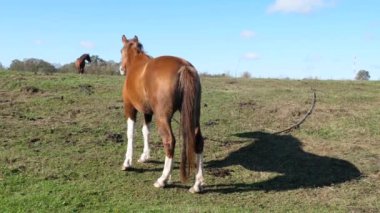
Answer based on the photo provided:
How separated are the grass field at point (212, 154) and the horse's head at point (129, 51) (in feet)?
5.14

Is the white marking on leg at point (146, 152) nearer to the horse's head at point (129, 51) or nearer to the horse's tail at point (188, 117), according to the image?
the horse's head at point (129, 51)

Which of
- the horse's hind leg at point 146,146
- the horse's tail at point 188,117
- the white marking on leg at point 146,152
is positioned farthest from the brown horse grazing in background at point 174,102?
the white marking on leg at point 146,152

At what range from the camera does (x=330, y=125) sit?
10.6 metres

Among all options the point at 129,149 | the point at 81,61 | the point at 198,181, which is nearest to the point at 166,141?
the point at 198,181

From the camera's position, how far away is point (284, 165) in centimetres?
854

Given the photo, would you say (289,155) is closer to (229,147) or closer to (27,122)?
(229,147)

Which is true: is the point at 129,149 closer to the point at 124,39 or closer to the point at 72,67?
the point at 124,39

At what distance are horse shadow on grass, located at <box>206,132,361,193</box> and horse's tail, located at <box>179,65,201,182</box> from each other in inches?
25.8

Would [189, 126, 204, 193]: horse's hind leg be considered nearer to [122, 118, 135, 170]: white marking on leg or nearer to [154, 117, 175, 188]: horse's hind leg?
[154, 117, 175, 188]: horse's hind leg

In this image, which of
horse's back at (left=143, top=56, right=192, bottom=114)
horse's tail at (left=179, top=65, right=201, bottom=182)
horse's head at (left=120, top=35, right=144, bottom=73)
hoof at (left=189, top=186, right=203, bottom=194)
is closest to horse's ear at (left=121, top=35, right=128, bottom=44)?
horse's head at (left=120, top=35, right=144, bottom=73)

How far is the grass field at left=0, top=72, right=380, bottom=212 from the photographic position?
6.93 metres

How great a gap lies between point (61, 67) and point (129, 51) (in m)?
18.3

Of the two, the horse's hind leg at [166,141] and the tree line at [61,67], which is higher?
the tree line at [61,67]

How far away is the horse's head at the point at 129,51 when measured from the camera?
29.2 feet
